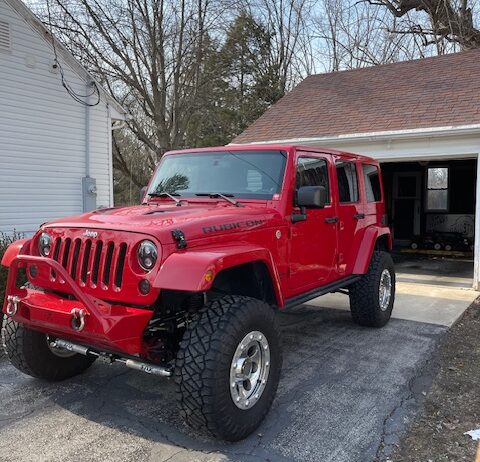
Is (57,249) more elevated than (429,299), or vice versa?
(57,249)

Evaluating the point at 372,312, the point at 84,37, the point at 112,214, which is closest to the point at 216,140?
the point at 84,37

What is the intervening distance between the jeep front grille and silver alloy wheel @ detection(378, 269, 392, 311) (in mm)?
3704

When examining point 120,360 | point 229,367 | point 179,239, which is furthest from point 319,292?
point 120,360

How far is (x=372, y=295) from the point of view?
5562mm

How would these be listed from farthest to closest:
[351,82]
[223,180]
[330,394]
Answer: [351,82] → [223,180] → [330,394]

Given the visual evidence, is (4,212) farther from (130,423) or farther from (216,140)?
A: (216,140)

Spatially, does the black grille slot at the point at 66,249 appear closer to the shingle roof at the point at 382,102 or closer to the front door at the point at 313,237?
the front door at the point at 313,237

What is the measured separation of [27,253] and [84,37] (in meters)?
13.6

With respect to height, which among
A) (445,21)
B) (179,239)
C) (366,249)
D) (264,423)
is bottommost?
(264,423)

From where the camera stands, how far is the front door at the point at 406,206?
47.8 ft

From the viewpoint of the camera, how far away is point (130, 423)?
348cm

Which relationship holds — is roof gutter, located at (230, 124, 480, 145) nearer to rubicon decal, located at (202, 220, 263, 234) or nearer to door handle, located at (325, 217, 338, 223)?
door handle, located at (325, 217, 338, 223)

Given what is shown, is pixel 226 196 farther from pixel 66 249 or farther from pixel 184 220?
pixel 66 249

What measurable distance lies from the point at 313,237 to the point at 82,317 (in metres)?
2.33
